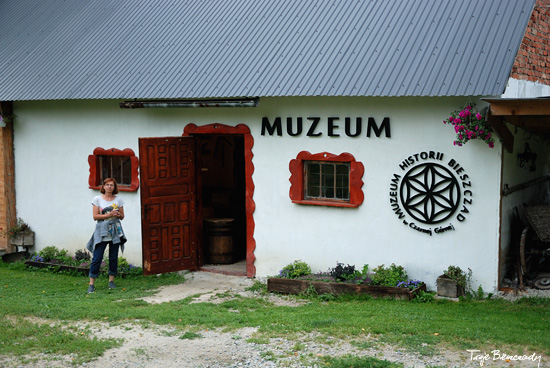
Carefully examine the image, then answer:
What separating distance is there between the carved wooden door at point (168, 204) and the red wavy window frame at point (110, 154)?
114 cm

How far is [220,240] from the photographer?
12.2m

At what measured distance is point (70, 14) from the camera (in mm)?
14781

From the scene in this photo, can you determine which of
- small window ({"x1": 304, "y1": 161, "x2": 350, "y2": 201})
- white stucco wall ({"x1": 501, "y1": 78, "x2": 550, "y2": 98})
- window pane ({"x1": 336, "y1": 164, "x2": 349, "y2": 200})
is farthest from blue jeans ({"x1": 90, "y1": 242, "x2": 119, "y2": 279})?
white stucco wall ({"x1": 501, "y1": 78, "x2": 550, "y2": 98})

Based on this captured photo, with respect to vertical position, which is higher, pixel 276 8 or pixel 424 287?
pixel 276 8

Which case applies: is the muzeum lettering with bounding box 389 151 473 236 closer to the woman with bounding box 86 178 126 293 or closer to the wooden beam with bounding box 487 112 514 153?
the wooden beam with bounding box 487 112 514 153

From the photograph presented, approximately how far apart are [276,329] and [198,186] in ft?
14.9

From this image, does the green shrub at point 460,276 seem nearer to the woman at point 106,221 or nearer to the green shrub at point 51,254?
the woman at point 106,221

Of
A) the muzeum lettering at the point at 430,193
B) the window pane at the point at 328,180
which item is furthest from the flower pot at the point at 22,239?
the muzeum lettering at the point at 430,193

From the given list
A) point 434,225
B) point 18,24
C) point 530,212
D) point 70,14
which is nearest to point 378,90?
point 434,225

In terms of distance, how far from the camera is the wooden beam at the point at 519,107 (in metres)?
8.13

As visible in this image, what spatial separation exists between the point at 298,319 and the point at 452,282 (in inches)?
94.2

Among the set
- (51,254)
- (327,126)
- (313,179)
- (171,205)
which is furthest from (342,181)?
(51,254)

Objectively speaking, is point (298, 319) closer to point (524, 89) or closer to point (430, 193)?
point (430, 193)

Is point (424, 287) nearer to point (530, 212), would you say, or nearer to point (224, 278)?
point (530, 212)
